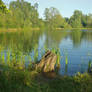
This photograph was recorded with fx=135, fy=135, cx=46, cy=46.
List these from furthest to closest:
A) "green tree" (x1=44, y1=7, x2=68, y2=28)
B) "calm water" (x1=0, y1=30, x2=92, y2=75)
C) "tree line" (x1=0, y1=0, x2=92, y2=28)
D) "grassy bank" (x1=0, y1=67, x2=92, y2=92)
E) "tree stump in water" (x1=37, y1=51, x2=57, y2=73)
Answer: "green tree" (x1=44, y1=7, x2=68, y2=28)
"tree line" (x1=0, y1=0, x2=92, y2=28)
"calm water" (x1=0, y1=30, x2=92, y2=75)
"tree stump in water" (x1=37, y1=51, x2=57, y2=73)
"grassy bank" (x1=0, y1=67, x2=92, y2=92)

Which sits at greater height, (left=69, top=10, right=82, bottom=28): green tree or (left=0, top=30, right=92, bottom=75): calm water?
(left=69, top=10, right=82, bottom=28): green tree

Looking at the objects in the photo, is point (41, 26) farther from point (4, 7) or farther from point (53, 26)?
point (4, 7)

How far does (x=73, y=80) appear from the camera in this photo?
24.5 ft

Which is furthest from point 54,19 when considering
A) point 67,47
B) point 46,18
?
point 67,47

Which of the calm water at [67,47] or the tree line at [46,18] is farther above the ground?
the tree line at [46,18]

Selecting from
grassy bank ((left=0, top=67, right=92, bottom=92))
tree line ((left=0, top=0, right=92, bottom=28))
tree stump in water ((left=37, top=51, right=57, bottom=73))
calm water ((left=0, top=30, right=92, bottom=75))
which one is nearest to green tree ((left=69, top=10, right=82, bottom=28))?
tree line ((left=0, top=0, right=92, bottom=28))

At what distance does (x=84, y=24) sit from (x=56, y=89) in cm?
15031

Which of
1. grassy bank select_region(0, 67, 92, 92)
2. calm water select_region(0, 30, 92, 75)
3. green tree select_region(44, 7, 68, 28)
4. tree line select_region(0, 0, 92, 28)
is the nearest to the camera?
grassy bank select_region(0, 67, 92, 92)

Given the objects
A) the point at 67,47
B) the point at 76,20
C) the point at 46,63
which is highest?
the point at 76,20

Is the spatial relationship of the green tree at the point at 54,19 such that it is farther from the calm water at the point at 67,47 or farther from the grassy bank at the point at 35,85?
the grassy bank at the point at 35,85

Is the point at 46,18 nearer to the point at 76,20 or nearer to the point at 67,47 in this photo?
the point at 76,20

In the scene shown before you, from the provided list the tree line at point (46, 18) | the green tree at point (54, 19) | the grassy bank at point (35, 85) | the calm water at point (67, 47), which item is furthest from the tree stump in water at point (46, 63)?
the green tree at point (54, 19)

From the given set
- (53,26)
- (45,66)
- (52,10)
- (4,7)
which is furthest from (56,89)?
(52,10)

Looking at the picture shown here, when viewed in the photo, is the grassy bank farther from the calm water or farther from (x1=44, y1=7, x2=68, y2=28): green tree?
(x1=44, y1=7, x2=68, y2=28): green tree
